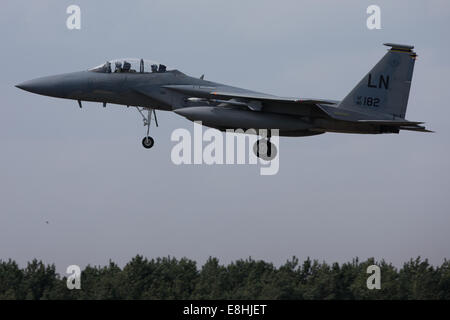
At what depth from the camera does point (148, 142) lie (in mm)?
33281

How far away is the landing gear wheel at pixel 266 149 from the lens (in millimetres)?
33562

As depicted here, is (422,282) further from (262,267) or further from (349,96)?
(349,96)

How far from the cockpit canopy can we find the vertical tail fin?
22.0 ft

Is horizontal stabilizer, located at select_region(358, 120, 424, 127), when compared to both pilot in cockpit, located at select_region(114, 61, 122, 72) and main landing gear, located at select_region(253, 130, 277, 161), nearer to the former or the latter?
main landing gear, located at select_region(253, 130, 277, 161)

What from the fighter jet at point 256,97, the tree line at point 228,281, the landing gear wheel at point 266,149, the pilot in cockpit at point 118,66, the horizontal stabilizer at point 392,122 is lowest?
the tree line at point 228,281

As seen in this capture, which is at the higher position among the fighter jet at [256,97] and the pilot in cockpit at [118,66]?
the pilot in cockpit at [118,66]

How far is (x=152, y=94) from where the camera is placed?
3344cm

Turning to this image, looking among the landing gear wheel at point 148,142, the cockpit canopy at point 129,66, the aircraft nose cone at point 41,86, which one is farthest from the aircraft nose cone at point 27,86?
the landing gear wheel at point 148,142

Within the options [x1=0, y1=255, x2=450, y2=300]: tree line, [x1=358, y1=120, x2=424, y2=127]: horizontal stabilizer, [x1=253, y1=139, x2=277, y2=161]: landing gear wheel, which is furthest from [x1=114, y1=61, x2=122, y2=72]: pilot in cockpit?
[x1=0, y1=255, x2=450, y2=300]: tree line

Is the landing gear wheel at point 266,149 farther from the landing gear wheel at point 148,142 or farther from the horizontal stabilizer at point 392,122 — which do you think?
the landing gear wheel at point 148,142

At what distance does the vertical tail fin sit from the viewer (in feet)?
108

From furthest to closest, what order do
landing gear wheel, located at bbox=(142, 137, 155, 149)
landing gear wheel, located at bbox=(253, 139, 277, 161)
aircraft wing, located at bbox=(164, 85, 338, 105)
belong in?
landing gear wheel, located at bbox=(253, 139, 277, 161) < landing gear wheel, located at bbox=(142, 137, 155, 149) < aircraft wing, located at bbox=(164, 85, 338, 105)

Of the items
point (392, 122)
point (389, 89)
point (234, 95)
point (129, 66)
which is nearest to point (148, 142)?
point (129, 66)
